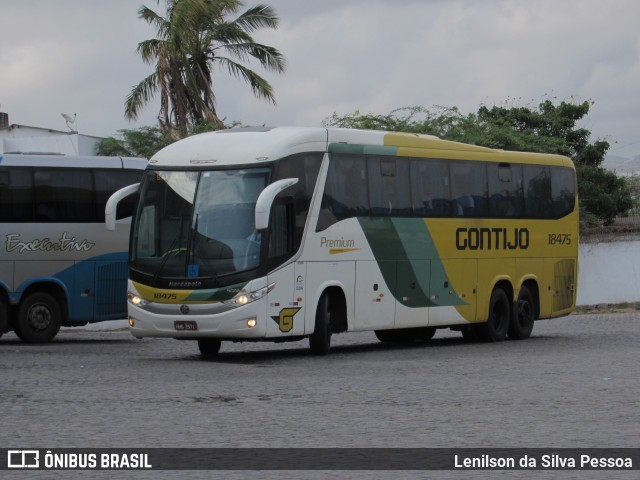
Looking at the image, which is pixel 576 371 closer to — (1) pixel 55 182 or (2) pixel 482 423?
(2) pixel 482 423

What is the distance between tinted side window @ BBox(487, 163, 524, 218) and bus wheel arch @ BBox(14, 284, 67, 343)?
847 centimetres

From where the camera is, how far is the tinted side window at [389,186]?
2294cm

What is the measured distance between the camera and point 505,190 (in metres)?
26.6

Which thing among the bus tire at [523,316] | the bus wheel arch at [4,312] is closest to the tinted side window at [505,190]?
the bus tire at [523,316]

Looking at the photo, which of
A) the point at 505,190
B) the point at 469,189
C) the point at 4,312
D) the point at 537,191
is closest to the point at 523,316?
the point at 537,191

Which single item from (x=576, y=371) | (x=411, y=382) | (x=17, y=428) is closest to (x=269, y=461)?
(x=17, y=428)

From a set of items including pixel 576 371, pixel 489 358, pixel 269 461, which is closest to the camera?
pixel 269 461

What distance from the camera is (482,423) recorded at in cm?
1271

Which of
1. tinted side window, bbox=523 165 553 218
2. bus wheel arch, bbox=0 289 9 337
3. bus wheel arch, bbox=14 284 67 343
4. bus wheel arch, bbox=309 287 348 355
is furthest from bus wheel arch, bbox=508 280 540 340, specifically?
bus wheel arch, bbox=0 289 9 337

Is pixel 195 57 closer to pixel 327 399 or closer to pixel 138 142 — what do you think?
pixel 138 142

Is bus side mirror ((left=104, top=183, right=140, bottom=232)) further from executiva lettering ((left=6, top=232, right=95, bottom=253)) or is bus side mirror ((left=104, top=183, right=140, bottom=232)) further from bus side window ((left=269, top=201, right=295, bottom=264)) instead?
executiva lettering ((left=6, top=232, right=95, bottom=253))

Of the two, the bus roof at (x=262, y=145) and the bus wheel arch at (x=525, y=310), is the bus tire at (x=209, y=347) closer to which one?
the bus roof at (x=262, y=145)

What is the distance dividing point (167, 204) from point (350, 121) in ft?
85.9

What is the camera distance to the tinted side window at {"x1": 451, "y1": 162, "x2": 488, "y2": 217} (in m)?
25.1
